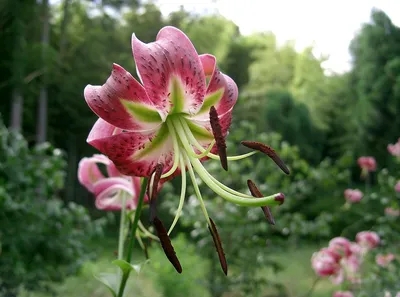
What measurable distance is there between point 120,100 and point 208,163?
1900 mm

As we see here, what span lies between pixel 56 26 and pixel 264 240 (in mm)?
4936

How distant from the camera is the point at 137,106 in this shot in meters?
0.29

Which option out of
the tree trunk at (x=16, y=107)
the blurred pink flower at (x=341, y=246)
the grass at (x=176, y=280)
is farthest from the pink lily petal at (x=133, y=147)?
the tree trunk at (x=16, y=107)

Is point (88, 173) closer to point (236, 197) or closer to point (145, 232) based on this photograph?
point (145, 232)

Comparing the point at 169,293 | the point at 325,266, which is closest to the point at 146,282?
the point at 169,293

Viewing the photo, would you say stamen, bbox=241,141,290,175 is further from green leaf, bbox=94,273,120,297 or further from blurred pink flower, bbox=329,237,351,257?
blurred pink flower, bbox=329,237,351,257

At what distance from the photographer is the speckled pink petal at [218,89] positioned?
31cm

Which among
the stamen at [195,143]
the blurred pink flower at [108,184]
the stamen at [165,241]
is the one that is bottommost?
the stamen at [165,241]

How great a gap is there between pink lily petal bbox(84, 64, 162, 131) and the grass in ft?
4.26

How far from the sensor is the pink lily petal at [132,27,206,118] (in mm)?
266

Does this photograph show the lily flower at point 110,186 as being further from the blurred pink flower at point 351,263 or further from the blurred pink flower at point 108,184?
the blurred pink flower at point 351,263

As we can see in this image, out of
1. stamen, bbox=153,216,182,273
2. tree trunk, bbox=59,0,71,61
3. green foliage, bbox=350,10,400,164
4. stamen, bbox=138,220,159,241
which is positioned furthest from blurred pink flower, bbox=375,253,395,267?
tree trunk, bbox=59,0,71,61

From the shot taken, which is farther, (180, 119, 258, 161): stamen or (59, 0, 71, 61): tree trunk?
(59, 0, 71, 61): tree trunk

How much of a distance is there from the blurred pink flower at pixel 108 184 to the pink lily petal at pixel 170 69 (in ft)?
0.33
